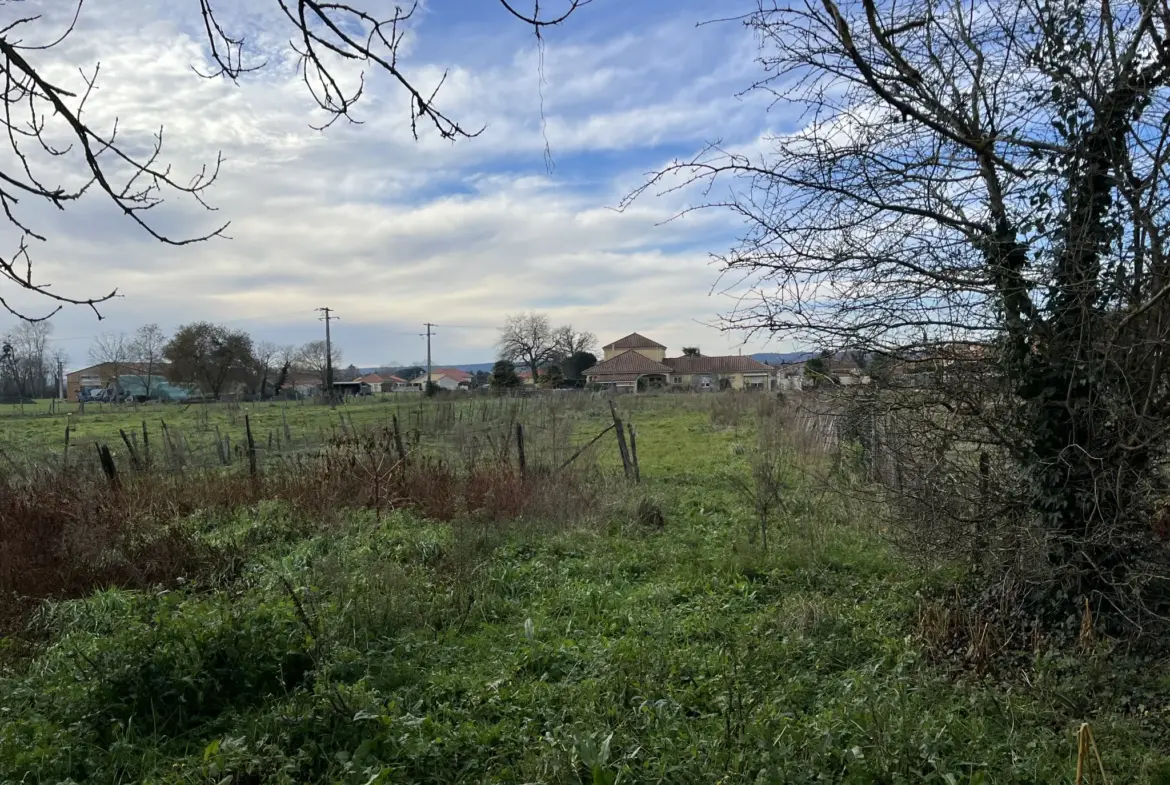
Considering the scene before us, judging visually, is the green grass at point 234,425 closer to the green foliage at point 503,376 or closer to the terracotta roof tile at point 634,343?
the green foliage at point 503,376

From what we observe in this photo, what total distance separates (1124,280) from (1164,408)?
82 cm

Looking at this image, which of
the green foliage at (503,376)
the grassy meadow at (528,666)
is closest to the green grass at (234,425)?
the grassy meadow at (528,666)

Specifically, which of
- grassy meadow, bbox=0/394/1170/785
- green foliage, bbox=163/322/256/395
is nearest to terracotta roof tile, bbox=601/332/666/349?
green foliage, bbox=163/322/256/395

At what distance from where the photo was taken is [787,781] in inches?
120

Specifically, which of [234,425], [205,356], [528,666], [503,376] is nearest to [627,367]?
[503,376]

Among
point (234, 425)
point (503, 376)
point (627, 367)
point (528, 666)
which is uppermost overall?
point (627, 367)

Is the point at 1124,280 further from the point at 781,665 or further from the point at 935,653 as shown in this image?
the point at 781,665

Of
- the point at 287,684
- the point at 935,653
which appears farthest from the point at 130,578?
the point at 935,653

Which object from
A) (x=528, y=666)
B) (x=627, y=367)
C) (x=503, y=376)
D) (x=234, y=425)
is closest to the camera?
(x=528, y=666)

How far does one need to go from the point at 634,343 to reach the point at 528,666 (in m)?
79.1

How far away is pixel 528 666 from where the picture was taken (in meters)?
4.58

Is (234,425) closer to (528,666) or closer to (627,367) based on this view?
(528,666)

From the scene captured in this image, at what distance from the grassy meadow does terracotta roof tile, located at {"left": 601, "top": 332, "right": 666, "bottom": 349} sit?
73.7 metres

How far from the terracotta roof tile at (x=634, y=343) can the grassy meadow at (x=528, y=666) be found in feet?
242
